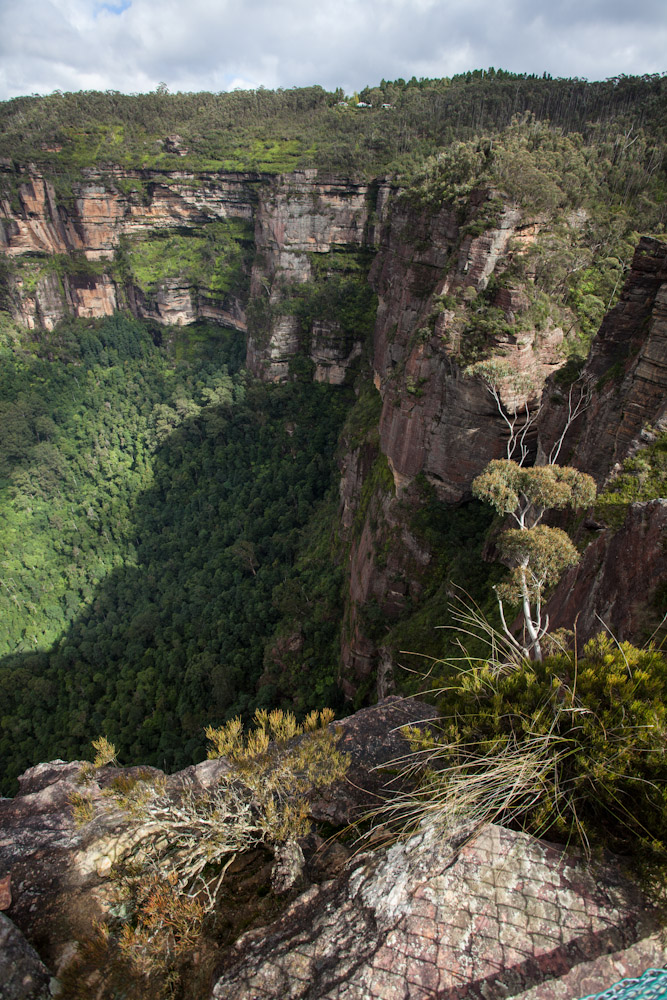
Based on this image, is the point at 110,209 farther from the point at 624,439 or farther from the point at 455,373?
the point at 624,439

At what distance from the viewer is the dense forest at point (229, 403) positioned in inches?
723

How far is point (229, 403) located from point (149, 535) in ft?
45.3

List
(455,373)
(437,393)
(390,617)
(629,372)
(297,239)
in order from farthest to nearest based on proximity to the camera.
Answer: (297,239) → (390,617) → (437,393) → (455,373) → (629,372)

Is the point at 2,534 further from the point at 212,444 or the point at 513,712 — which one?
the point at 513,712

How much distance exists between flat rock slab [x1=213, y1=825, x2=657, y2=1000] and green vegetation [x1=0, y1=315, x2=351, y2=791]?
1860 cm

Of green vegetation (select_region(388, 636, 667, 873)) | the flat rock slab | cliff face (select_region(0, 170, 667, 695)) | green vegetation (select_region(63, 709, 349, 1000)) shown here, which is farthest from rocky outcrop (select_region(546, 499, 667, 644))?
green vegetation (select_region(63, 709, 349, 1000))

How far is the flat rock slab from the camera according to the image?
3422 mm

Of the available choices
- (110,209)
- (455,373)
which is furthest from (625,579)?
(110,209)

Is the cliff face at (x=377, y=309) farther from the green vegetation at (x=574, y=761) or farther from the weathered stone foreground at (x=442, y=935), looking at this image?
the weathered stone foreground at (x=442, y=935)

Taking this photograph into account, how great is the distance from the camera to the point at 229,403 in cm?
4644

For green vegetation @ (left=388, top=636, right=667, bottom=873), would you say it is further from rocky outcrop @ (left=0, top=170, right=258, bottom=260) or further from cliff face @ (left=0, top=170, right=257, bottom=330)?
rocky outcrop @ (left=0, top=170, right=258, bottom=260)

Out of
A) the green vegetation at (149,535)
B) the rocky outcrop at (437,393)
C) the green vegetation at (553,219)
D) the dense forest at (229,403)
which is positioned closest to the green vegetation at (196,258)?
the dense forest at (229,403)

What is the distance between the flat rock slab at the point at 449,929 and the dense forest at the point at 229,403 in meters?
9.96

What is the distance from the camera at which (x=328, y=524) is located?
3139cm
